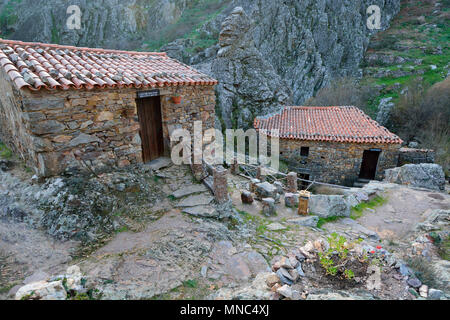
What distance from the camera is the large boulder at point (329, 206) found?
24.2 feet

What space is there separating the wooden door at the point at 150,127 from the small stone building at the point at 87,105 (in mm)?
24

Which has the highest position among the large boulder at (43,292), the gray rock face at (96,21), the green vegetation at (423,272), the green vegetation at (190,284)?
the gray rock face at (96,21)

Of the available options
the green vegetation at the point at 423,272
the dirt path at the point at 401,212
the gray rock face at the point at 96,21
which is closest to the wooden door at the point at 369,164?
the dirt path at the point at 401,212

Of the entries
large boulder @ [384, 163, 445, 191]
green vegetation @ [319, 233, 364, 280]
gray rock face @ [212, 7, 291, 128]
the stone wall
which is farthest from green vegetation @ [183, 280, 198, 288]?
gray rock face @ [212, 7, 291, 128]

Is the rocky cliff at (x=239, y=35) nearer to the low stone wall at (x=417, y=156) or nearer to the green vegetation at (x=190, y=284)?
the low stone wall at (x=417, y=156)

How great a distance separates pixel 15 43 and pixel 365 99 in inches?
992

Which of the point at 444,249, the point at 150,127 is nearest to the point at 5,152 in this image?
the point at 150,127

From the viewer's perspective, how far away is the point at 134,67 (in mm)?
6262

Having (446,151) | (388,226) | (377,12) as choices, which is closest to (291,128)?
(388,226)

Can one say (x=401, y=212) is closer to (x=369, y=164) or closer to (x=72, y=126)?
(x=369, y=164)

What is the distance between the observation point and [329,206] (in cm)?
745

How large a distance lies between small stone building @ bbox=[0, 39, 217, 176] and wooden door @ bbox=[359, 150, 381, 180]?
1184 centimetres

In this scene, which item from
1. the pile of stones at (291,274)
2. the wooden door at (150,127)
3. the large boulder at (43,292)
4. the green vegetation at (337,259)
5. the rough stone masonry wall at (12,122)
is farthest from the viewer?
the wooden door at (150,127)

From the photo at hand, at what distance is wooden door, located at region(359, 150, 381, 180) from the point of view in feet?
46.9
